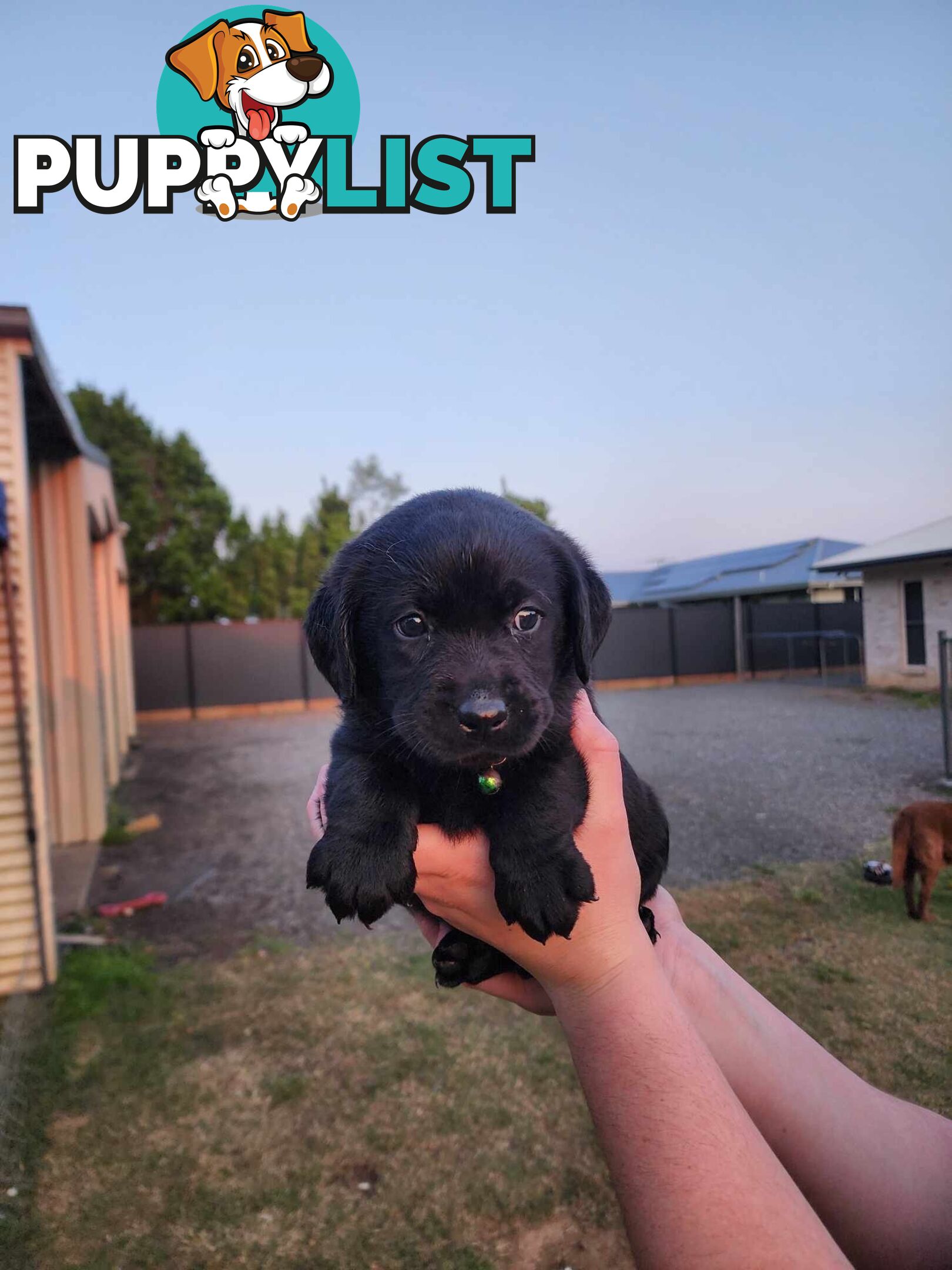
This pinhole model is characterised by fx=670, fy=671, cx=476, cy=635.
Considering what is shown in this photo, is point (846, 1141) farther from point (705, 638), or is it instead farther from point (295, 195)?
point (295, 195)

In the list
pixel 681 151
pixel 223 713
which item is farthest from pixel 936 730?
pixel 223 713

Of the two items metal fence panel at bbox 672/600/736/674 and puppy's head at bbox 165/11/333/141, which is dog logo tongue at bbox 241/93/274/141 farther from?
metal fence panel at bbox 672/600/736/674

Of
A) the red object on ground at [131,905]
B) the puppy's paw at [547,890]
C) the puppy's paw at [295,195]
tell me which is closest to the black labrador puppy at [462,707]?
the puppy's paw at [547,890]

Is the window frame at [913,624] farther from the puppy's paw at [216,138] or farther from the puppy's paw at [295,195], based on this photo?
the puppy's paw at [216,138]

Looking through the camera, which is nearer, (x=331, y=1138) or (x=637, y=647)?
(x=331, y=1138)

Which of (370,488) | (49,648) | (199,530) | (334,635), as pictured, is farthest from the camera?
(199,530)

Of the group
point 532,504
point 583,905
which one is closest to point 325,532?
point 532,504
